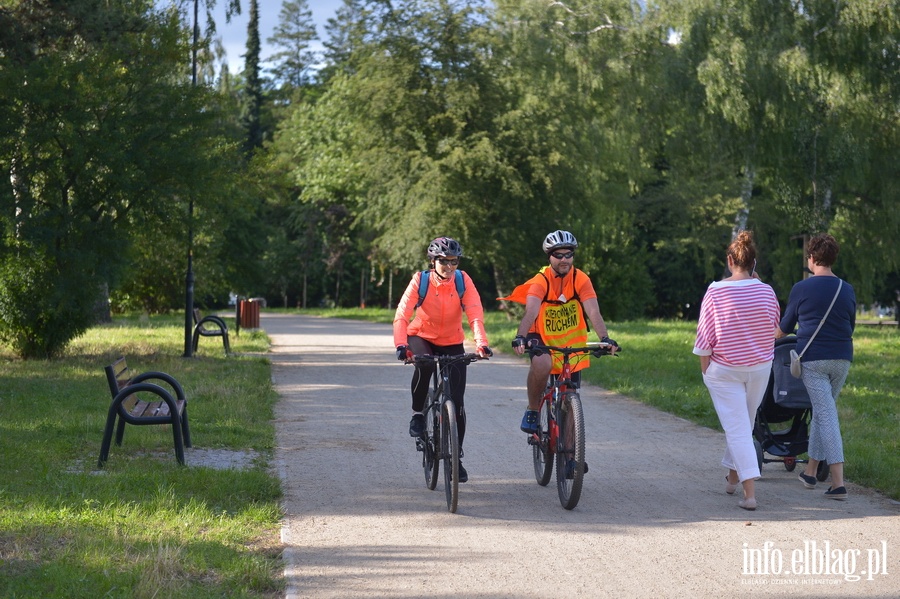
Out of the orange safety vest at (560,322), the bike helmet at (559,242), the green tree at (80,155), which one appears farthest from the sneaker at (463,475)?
the green tree at (80,155)

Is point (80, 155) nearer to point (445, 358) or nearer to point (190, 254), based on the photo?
point (190, 254)

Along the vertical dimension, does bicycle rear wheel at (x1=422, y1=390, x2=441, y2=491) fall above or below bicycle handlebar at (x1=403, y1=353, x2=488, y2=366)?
below

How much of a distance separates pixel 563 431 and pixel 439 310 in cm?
130

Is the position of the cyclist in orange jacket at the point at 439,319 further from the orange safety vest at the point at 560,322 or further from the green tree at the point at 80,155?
the green tree at the point at 80,155

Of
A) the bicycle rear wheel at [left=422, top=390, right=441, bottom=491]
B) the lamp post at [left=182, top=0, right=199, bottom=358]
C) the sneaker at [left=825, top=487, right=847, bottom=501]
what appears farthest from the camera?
the lamp post at [left=182, top=0, right=199, bottom=358]

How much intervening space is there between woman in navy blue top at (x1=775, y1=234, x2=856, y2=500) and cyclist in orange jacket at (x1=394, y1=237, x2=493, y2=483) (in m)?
2.27

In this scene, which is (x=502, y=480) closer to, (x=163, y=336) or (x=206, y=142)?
(x=206, y=142)

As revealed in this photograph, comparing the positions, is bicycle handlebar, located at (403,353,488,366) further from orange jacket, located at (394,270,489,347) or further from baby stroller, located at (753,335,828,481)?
baby stroller, located at (753,335,828,481)

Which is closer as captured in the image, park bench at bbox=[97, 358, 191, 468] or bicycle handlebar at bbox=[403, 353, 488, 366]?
bicycle handlebar at bbox=[403, 353, 488, 366]

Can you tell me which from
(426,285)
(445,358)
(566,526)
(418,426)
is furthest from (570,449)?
(426,285)

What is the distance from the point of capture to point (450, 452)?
7441mm

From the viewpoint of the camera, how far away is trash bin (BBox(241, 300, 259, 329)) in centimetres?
2883

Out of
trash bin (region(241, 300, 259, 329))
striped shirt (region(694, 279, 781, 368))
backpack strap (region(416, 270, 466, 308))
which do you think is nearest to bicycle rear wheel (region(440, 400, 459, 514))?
backpack strap (region(416, 270, 466, 308))

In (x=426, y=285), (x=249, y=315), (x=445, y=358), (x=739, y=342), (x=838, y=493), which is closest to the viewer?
(x=739, y=342)
